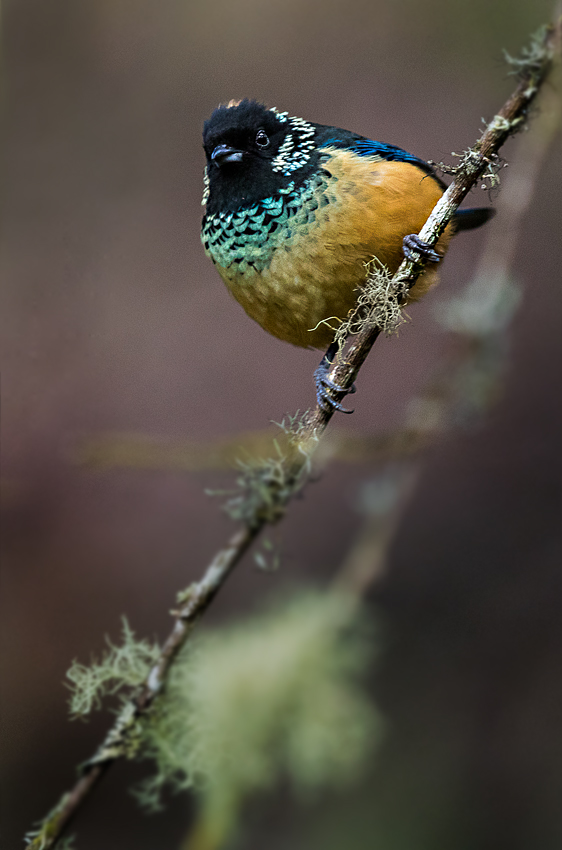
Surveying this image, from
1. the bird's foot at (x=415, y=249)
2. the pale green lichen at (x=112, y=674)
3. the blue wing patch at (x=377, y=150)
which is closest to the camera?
the bird's foot at (x=415, y=249)

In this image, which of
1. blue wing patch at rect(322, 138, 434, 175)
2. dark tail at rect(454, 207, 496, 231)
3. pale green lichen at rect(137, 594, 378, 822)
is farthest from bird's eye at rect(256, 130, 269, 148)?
pale green lichen at rect(137, 594, 378, 822)

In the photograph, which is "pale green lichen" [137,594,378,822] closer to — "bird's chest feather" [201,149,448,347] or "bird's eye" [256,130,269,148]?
"bird's chest feather" [201,149,448,347]

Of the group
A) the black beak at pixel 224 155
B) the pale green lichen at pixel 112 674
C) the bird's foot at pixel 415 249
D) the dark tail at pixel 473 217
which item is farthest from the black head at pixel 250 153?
the pale green lichen at pixel 112 674

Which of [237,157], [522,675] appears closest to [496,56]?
[237,157]

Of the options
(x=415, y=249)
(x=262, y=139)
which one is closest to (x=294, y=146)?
(x=262, y=139)

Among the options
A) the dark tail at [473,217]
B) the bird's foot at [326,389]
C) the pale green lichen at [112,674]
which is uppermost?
the dark tail at [473,217]

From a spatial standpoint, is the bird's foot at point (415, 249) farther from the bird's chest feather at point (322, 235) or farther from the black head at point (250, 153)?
the black head at point (250, 153)
